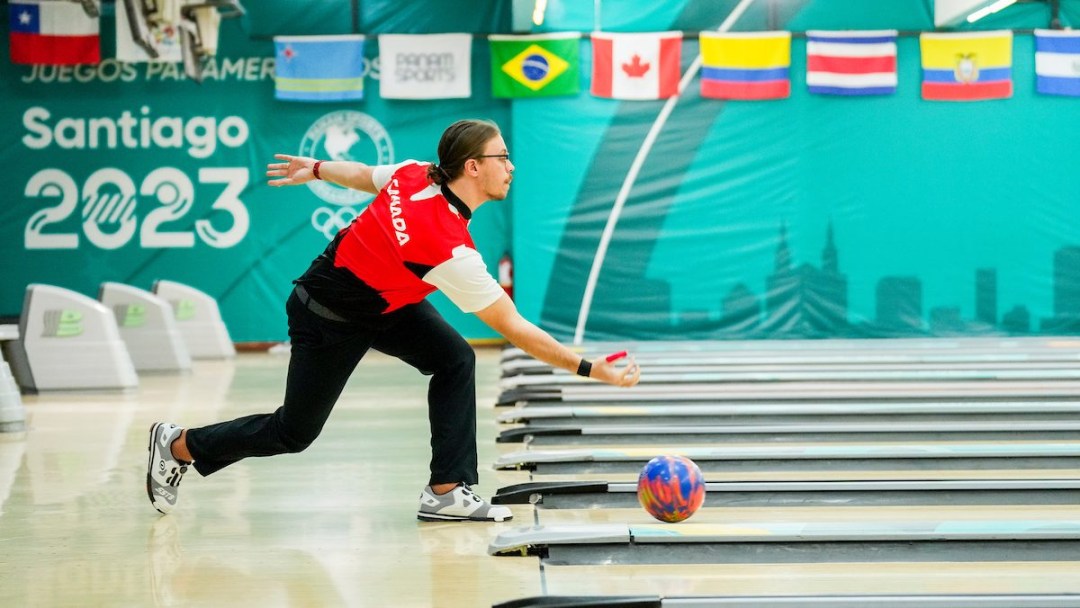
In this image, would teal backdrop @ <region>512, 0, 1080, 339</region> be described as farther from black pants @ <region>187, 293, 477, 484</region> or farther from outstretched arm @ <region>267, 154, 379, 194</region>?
black pants @ <region>187, 293, 477, 484</region>

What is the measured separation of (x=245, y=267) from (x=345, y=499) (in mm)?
8832

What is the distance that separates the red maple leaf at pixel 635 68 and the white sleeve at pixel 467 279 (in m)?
9.32

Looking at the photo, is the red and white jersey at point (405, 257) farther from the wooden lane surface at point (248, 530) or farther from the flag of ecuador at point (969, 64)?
the flag of ecuador at point (969, 64)

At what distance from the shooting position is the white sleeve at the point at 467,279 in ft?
10.5

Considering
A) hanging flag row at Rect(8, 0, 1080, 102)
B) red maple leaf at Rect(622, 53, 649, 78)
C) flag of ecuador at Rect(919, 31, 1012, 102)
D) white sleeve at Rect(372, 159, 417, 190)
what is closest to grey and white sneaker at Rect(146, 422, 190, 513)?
white sleeve at Rect(372, 159, 417, 190)

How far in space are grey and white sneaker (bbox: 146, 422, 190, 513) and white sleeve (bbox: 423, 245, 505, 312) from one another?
1.20 meters

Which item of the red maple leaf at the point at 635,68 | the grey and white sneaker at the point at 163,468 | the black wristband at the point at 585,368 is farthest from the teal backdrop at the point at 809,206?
the black wristband at the point at 585,368

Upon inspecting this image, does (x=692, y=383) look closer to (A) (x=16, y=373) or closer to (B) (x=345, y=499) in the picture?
(B) (x=345, y=499)

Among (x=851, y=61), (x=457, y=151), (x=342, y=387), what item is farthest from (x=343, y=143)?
(x=457, y=151)

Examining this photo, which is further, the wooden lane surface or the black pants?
the black pants

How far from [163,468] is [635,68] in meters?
9.17

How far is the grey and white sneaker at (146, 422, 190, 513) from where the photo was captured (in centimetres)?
385

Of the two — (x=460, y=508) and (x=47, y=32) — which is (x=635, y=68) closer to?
(x=47, y=32)

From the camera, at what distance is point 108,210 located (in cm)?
1261
